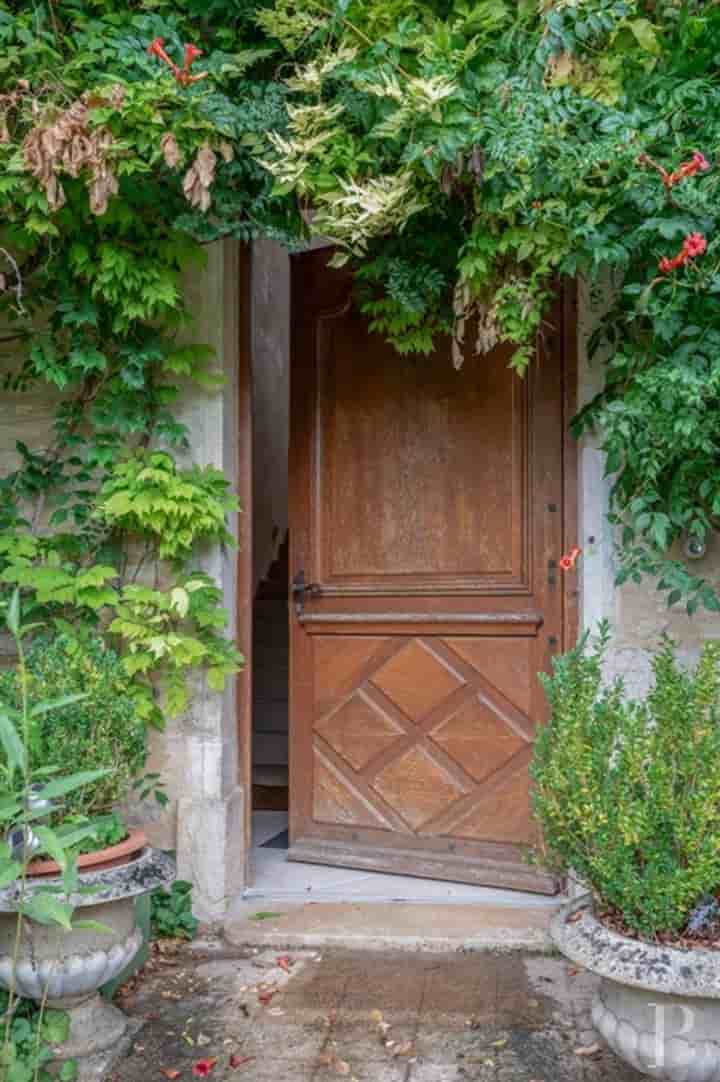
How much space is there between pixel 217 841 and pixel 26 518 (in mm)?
1195

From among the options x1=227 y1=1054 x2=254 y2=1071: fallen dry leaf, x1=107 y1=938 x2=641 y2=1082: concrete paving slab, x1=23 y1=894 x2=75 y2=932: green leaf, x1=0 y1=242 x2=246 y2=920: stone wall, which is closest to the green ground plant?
x1=23 y1=894 x2=75 y2=932: green leaf

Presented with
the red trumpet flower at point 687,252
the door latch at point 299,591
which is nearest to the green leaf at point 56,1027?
the door latch at point 299,591

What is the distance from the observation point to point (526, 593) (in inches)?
122

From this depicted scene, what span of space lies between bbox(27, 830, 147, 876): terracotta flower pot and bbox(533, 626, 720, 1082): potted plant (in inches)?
38.9

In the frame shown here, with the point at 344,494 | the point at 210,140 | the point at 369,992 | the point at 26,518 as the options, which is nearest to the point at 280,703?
the point at 344,494

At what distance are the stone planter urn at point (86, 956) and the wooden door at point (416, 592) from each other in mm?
1223

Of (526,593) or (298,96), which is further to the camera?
(526,593)

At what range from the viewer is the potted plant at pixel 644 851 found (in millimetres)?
1684

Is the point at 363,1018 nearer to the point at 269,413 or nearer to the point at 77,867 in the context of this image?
the point at 77,867

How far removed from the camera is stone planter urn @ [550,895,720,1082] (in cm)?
165

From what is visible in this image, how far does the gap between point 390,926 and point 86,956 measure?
3.47ft

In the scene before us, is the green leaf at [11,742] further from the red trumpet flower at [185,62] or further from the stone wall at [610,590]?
the stone wall at [610,590]

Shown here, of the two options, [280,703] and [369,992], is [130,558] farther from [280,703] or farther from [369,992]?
[280,703]

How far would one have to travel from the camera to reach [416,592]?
324cm
